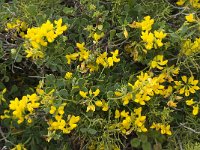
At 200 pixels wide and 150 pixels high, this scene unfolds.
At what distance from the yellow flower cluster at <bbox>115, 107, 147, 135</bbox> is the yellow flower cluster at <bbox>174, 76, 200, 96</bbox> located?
0.68ft

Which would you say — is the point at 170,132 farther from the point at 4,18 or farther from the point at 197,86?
the point at 4,18

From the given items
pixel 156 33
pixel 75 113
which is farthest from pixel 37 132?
pixel 156 33

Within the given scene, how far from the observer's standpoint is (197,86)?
1.86m

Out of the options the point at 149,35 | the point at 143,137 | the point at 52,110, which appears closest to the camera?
the point at 52,110

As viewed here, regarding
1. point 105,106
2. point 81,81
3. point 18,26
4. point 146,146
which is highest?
point 18,26

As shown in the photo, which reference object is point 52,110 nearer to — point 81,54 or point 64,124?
point 64,124

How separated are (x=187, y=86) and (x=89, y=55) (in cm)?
45

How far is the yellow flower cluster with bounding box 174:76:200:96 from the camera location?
5.99 feet

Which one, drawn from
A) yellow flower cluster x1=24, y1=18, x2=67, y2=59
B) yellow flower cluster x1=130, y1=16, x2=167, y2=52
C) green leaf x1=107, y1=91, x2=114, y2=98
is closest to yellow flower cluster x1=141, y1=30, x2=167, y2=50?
yellow flower cluster x1=130, y1=16, x2=167, y2=52

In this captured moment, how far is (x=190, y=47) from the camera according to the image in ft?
5.83

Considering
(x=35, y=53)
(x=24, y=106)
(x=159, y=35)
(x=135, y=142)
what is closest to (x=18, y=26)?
(x=35, y=53)

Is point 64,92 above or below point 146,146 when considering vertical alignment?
above

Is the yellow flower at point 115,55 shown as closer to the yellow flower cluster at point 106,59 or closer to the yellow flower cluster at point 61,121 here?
the yellow flower cluster at point 106,59

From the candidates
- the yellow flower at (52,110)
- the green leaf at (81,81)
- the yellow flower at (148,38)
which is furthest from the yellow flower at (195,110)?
the yellow flower at (52,110)
